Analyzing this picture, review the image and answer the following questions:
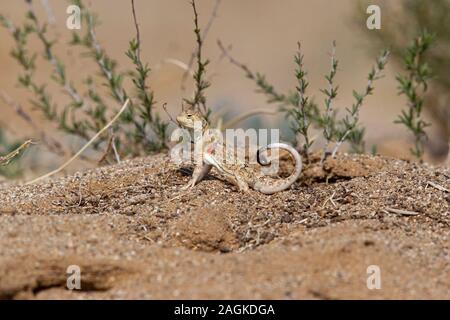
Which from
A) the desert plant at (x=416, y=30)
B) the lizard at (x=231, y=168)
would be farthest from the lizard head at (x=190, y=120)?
the desert plant at (x=416, y=30)

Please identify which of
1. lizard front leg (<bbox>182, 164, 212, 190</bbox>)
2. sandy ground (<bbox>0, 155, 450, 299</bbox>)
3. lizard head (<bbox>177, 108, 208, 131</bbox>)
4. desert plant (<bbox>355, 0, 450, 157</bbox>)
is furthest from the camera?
desert plant (<bbox>355, 0, 450, 157</bbox>)

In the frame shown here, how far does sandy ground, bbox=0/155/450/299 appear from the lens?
10.7 ft

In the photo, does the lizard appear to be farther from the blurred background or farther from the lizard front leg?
the blurred background

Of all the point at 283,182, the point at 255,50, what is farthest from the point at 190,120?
the point at 255,50

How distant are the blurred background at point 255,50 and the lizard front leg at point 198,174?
4.09m

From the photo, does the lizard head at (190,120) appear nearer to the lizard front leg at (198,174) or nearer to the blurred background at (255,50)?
the lizard front leg at (198,174)

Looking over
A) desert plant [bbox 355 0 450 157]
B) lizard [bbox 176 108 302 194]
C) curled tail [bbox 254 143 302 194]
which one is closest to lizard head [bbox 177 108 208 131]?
lizard [bbox 176 108 302 194]

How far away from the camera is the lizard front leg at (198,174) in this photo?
4.52m

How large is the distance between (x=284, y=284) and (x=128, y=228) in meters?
1.02

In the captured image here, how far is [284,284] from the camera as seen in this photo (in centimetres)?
320

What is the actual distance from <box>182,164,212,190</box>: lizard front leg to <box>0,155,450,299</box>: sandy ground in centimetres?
5

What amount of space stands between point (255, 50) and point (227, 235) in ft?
43.7
